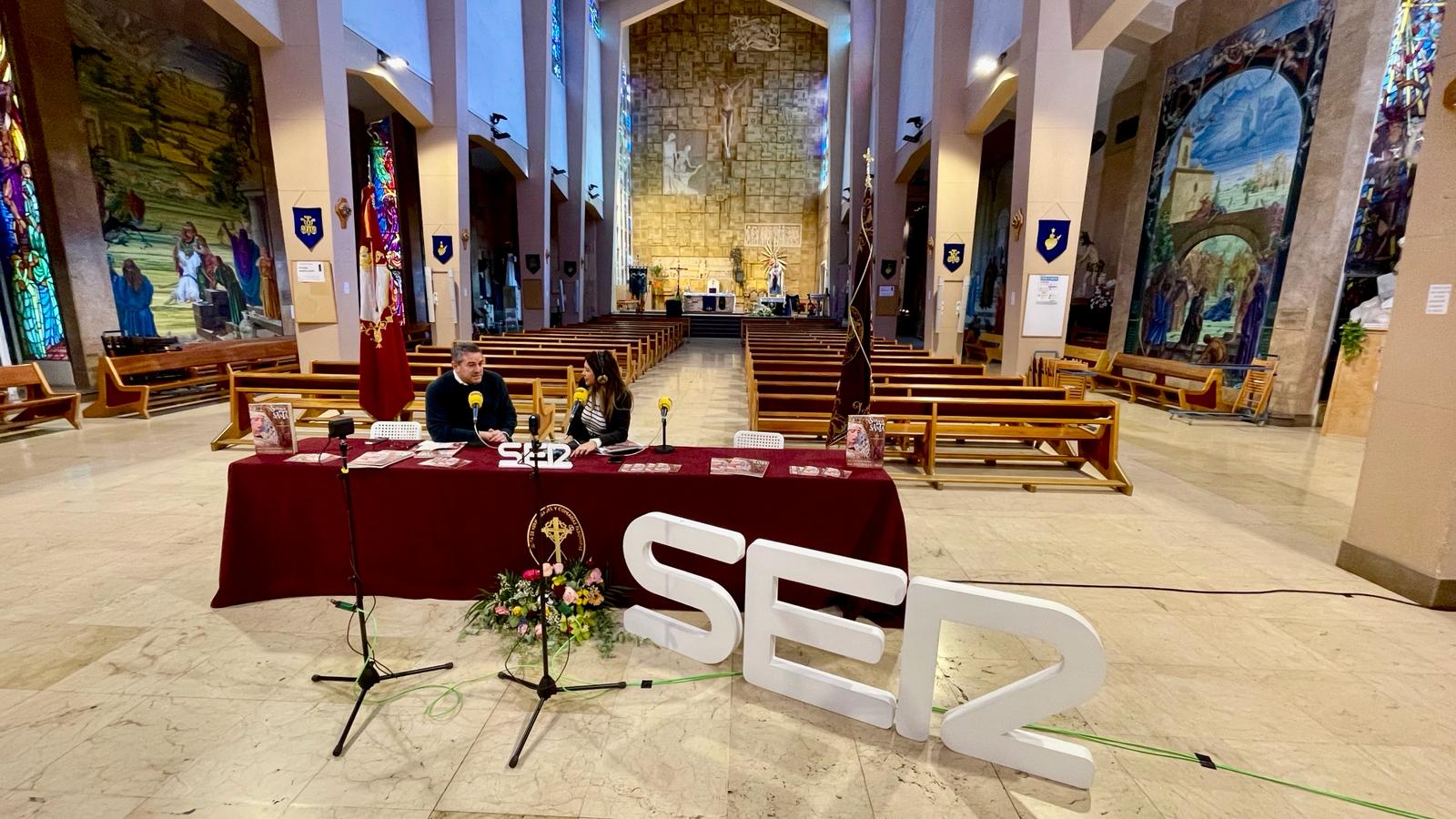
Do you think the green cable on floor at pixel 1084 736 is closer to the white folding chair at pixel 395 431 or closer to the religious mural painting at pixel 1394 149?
the white folding chair at pixel 395 431

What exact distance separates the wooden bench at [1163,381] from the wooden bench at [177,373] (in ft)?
40.7

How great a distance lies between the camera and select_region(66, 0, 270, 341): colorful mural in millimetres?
8539

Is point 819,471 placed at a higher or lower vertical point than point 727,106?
lower

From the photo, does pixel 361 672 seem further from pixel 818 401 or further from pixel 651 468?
pixel 818 401

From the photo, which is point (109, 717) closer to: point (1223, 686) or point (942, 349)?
point (1223, 686)

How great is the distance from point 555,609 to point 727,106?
89.7 ft

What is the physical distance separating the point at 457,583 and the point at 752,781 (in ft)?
6.02

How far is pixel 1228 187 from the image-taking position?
363 inches

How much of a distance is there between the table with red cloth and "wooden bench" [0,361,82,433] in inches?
228

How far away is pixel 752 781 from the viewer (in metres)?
1.96

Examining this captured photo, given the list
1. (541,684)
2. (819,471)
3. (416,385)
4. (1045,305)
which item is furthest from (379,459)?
(1045,305)

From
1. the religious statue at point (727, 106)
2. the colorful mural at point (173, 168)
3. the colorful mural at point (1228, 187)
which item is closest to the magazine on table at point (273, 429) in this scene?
the colorful mural at point (173, 168)

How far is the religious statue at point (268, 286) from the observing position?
11461 mm

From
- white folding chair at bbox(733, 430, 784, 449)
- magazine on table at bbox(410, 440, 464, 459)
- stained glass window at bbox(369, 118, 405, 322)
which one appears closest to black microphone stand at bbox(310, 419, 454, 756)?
magazine on table at bbox(410, 440, 464, 459)
